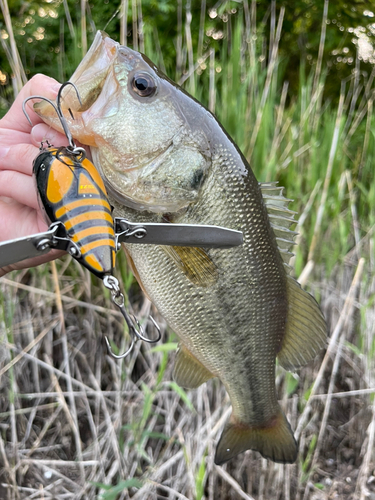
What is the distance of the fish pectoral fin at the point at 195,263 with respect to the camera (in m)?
0.82

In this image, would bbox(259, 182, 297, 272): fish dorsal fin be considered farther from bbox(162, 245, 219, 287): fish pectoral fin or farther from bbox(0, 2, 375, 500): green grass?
bbox(0, 2, 375, 500): green grass

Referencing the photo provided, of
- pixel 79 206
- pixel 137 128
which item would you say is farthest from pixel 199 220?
pixel 79 206

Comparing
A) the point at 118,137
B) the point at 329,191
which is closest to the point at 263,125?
the point at 329,191

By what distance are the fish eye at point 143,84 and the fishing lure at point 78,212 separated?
0.99ft

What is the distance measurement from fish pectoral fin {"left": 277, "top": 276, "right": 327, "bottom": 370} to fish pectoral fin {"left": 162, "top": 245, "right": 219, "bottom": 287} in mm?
243

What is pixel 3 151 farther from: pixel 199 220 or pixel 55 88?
pixel 199 220

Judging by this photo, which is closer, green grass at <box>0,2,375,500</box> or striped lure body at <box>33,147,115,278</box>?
striped lure body at <box>33,147,115,278</box>

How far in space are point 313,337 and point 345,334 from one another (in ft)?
2.83

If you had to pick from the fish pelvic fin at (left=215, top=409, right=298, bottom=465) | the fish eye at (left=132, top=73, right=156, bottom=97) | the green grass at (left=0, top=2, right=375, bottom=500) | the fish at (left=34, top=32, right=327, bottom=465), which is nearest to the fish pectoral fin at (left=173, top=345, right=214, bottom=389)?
the fish at (left=34, top=32, right=327, bottom=465)

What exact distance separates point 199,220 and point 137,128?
0.76 feet

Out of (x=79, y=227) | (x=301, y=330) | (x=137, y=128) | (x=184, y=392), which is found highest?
(x=137, y=128)

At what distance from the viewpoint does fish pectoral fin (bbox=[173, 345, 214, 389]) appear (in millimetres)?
1019

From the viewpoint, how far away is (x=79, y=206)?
1.76ft

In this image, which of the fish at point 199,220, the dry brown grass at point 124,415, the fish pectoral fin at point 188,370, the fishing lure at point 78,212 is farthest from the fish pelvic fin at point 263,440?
the fishing lure at point 78,212
